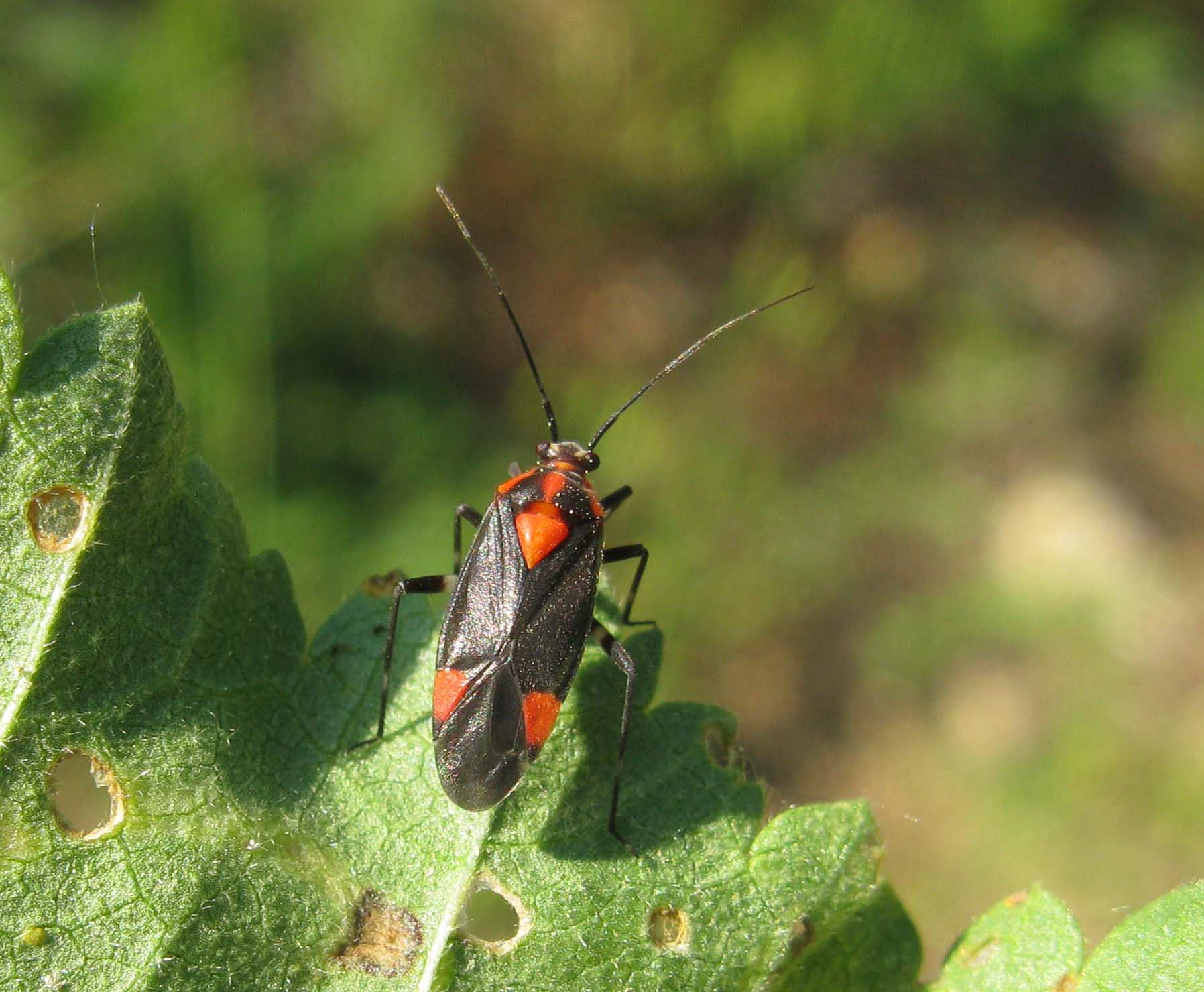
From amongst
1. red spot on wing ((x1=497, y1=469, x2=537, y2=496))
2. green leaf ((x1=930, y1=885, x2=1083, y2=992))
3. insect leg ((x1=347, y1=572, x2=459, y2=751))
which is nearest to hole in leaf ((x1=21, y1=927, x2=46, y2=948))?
insect leg ((x1=347, y1=572, x2=459, y2=751))

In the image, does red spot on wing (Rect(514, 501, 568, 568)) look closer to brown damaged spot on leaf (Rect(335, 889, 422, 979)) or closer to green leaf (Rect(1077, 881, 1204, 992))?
brown damaged spot on leaf (Rect(335, 889, 422, 979))

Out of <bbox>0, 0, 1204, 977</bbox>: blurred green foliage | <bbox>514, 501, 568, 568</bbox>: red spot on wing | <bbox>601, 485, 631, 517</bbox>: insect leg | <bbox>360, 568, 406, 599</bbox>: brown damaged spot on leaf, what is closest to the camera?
<bbox>360, 568, 406, 599</bbox>: brown damaged spot on leaf

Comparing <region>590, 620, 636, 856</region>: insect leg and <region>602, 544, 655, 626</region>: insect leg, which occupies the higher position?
<region>602, 544, 655, 626</region>: insect leg

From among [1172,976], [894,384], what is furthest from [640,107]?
[1172,976]

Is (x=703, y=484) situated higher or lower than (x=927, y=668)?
higher

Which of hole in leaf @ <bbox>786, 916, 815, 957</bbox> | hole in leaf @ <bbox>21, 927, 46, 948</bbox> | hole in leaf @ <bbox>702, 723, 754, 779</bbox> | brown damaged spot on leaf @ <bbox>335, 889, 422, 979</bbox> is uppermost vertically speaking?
hole in leaf @ <bbox>702, 723, 754, 779</bbox>

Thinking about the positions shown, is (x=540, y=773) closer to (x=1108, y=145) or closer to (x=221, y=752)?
(x=221, y=752)

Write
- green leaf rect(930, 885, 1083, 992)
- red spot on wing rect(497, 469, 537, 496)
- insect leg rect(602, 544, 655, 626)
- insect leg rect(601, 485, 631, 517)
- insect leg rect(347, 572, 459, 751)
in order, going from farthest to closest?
1. insect leg rect(601, 485, 631, 517)
2. insect leg rect(602, 544, 655, 626)
3. red spot on wing rect(497, 469, 537, 496)
4. insect leg rect(347, 572, 459, 751)
5. green leaf rect(930, 885, 1083, 992)
